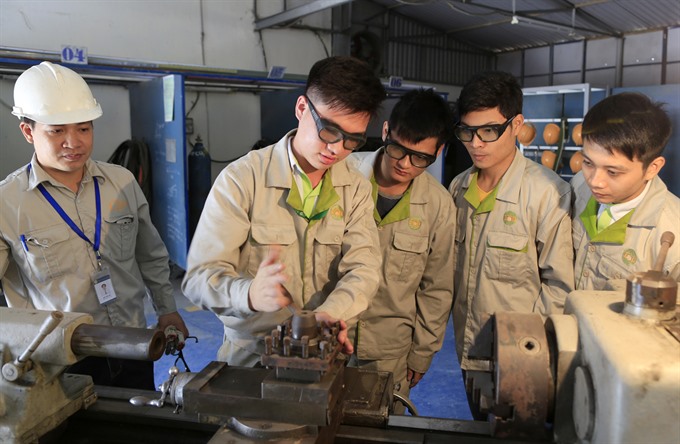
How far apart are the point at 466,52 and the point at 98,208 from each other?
8.42 m

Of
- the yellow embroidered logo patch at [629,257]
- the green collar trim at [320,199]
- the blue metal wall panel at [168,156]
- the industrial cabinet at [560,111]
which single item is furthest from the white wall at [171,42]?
the yellow embroidered logo patch at [629,257]

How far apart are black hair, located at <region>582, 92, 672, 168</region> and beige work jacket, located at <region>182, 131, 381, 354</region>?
599 millimetres

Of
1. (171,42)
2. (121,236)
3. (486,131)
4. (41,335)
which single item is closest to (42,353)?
(41,335)

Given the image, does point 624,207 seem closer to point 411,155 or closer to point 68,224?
point 411,155

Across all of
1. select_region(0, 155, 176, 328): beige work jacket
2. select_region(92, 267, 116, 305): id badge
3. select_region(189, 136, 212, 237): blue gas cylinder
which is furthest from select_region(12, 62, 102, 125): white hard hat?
select_region(189, 136, 212, 237): blue gas cylinder

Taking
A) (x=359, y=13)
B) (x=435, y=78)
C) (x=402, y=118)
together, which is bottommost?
(x=402, y=118)

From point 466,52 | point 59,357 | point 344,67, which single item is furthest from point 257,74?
point 466,52

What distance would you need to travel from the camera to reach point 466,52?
9.06 m

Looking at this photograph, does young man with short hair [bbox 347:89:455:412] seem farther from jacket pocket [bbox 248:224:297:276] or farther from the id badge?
the id badge

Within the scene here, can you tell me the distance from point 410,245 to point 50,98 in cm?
113

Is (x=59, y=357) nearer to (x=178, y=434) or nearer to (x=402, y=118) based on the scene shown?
(x=178, y=434)

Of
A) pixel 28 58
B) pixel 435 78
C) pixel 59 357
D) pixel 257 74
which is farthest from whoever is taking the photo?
pixel 435 78

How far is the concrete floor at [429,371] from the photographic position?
8.75 ft

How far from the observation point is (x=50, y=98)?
1.55 metres
